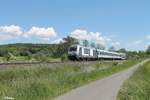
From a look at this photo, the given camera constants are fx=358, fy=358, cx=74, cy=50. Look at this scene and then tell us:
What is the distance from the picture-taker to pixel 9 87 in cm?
1703

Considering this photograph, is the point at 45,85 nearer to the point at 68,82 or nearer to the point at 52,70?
the point at 68,82

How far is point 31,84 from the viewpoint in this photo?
58.6 ft

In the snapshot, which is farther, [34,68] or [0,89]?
[34,68]

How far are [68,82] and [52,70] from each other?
7.97 m

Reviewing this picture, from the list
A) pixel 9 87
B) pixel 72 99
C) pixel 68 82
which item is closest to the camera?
pixel 72 99

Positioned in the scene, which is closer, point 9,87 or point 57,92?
point 9,87

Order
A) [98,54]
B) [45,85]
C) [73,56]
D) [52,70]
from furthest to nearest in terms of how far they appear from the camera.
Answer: [98,54] → [73,56] → [52,70] → [45,85]

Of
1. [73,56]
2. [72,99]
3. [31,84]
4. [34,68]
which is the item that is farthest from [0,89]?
[73,56]

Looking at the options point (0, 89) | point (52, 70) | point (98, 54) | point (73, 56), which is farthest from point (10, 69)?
point (98, 54)

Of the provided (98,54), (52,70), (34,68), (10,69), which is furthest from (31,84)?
(98,54)

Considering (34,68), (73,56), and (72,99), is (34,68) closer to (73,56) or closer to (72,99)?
(72,99)

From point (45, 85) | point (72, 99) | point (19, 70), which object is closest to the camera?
point (72, 99)

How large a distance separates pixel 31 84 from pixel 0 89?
6.86ft

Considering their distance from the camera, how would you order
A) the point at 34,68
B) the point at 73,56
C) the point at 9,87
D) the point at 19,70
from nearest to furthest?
the point at 9,87 → the point at 19,70 → the point at 34,68 → the point at 73,56
